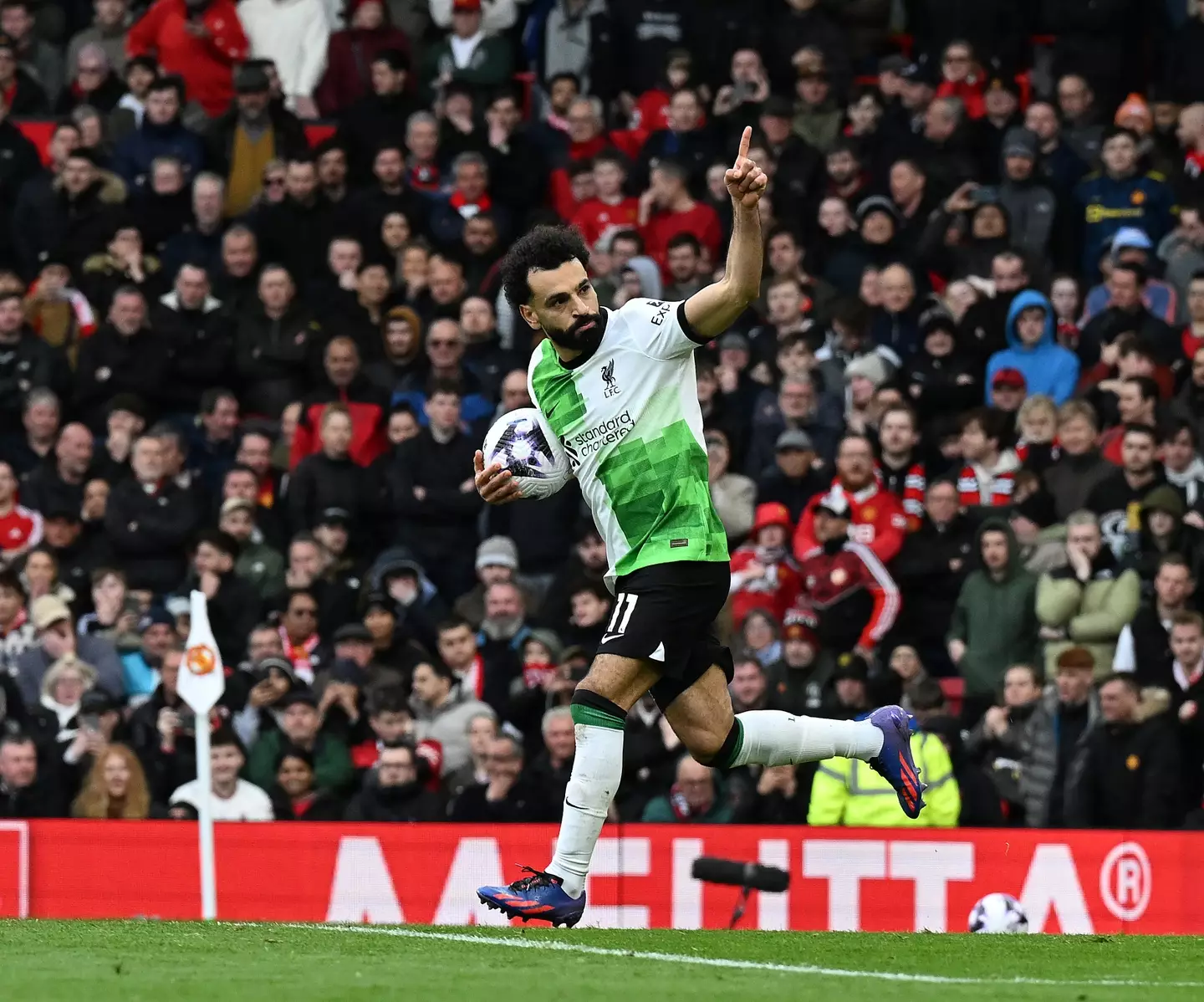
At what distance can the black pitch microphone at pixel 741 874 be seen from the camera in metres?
11.2

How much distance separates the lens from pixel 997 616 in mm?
Answer: 14055

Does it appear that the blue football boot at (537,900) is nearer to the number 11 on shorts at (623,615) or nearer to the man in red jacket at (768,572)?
the number 11 on shorts at (623,615)

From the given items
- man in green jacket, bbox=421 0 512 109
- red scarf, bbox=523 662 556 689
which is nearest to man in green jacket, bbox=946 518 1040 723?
red scarf, bbox=523 662 556 689

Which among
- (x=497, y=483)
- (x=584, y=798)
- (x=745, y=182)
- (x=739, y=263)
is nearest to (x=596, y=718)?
(x=584, y=798)

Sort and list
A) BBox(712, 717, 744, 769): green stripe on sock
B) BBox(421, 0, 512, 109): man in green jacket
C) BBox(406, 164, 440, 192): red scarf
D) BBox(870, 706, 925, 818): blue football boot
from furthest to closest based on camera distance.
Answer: BBox(421, 0, 512, 109): man in green jacket → BBox(406, 164, 440, 192): red scarf → BBox(870, 706, 925, 818): blue football boot → BBox(712, 717, 744, 769): green stripe on sock

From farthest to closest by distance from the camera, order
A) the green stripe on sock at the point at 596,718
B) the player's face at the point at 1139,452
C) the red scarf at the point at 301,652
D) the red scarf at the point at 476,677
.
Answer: the red scarf at the point at 301,652 < the red scarf at the point at 476,677 < the player's face at the point at 1139,452 < the green stripe on sock at the point at 596,718

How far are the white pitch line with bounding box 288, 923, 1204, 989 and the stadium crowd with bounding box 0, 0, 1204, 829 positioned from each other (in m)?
4.40

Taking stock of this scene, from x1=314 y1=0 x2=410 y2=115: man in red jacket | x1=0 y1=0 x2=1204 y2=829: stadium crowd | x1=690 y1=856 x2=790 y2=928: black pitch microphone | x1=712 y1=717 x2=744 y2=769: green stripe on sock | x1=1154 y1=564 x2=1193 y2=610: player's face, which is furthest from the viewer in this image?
x1=314 y1=0 x2=410 y2=115: man in red jacket

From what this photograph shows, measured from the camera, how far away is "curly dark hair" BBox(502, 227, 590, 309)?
841 cm

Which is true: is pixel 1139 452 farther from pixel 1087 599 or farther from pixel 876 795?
pixel 876 795

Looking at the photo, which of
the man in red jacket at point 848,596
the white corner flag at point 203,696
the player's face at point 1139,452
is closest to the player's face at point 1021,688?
the man in red jacket at point 848,596

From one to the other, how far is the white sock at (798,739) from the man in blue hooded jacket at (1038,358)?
701 cm

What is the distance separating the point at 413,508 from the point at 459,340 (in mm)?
1305

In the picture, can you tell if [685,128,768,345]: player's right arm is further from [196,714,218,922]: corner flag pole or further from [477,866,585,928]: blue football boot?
[196,714,218,922]: corner flag pole
